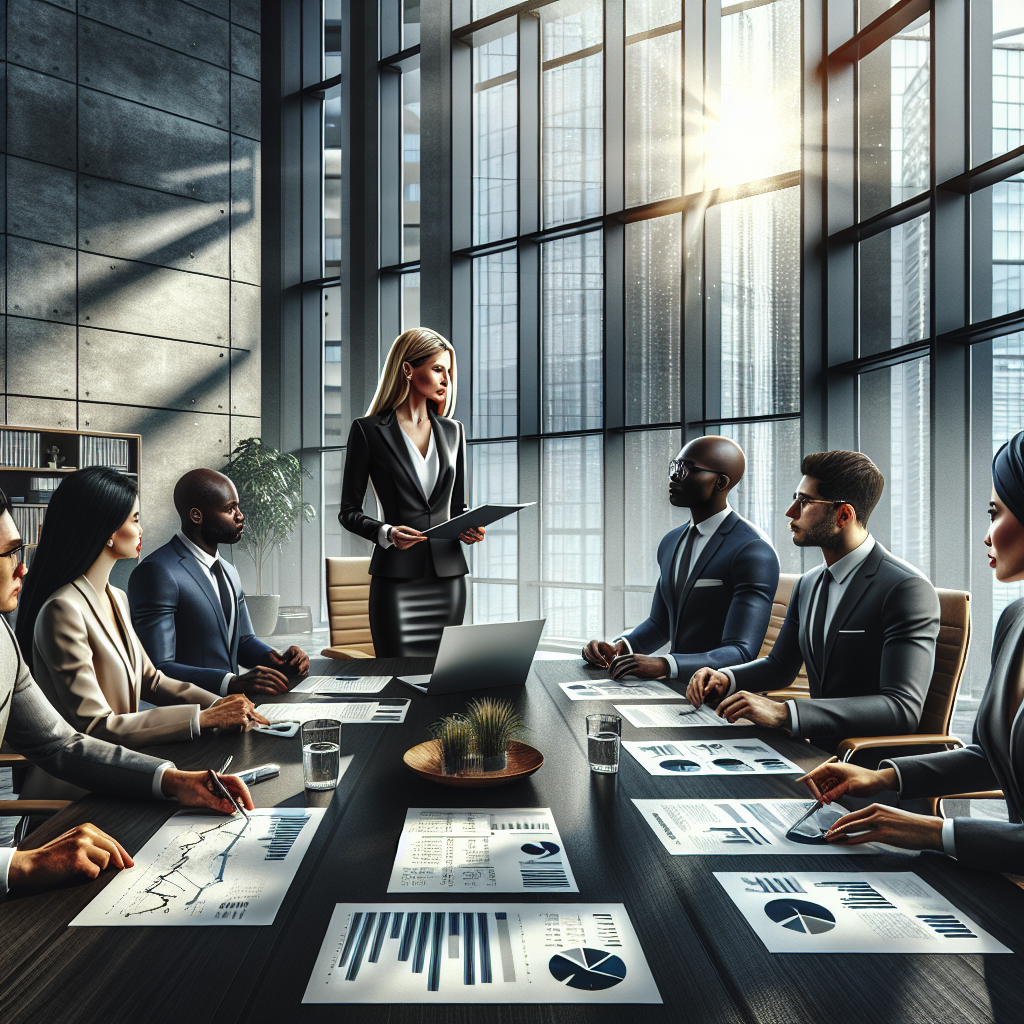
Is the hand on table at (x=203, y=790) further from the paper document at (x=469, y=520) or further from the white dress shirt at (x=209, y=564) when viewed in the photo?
the paper document at (x=469, y=520)

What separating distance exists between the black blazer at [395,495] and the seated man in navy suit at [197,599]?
458mm

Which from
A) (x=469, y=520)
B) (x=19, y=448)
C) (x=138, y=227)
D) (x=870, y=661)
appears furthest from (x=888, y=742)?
(x=138, y=227)

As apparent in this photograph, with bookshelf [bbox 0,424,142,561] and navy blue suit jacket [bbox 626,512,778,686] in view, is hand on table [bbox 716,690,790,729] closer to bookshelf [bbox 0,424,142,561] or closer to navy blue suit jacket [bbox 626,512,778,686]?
navy blue suit jacket [bbox 626,512,778,686]

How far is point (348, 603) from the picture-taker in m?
4.00

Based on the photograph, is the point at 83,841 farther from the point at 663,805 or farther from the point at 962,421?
the point at 962,421

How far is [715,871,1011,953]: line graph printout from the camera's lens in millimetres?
895

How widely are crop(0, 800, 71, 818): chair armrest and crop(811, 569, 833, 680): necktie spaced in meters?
1.85

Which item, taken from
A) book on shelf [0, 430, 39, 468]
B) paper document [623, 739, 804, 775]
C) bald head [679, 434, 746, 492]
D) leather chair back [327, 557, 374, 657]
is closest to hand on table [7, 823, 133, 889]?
paper document [623, 739, 804, 775]

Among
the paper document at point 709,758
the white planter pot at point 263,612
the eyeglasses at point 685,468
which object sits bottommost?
the white planter pot at point 263,612

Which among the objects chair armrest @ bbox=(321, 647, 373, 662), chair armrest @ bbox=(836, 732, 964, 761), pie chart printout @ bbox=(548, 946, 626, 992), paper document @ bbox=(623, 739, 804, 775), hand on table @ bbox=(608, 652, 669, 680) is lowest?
chair armrest @ bbox=(321, 647, 373, 662)

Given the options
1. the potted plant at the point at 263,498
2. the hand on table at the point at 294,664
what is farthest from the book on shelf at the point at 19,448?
the hand on table at the point at 294,664

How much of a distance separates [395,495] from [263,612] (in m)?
5.93

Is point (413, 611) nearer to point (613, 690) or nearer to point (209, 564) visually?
point (209, 564)

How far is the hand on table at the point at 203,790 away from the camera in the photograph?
1286 mm
